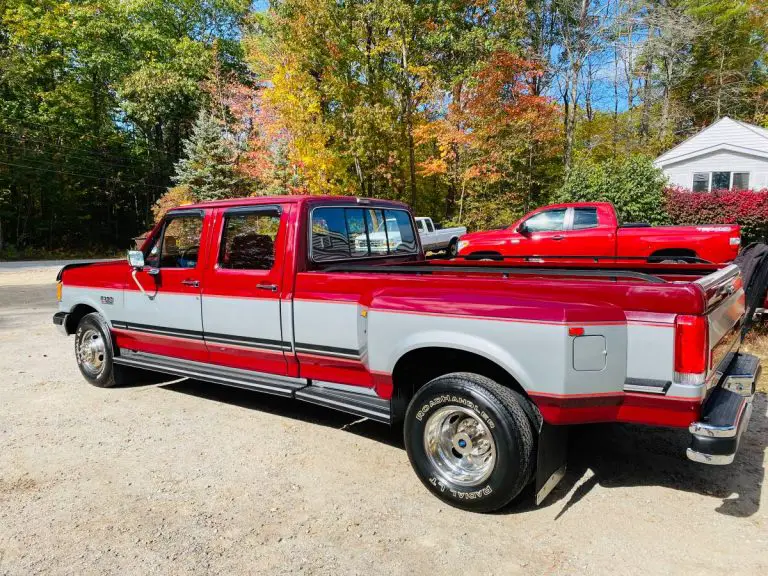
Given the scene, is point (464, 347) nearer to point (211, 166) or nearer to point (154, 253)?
point (154, 253)

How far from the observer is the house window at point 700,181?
22748mm

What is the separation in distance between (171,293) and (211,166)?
84.3 feet

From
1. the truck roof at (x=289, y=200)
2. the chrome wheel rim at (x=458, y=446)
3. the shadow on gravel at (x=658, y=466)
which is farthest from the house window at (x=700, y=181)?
the chrome wheel rim at (x=458, y=446)

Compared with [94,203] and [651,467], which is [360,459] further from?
[94,203]

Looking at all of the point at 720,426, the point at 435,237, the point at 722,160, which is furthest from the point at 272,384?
the point at 722,160

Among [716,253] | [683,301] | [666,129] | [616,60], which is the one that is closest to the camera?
[683,301]

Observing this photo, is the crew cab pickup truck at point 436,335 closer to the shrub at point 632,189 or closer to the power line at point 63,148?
the shrub at point 632,189

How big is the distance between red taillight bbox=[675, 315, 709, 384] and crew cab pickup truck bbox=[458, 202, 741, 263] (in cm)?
646

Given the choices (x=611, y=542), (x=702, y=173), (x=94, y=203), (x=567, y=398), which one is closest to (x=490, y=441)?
(x=567, y=398)

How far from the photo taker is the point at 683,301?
106 inches

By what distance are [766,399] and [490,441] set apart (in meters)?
3.43

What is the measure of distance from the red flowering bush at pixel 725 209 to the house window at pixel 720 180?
11.4 ft

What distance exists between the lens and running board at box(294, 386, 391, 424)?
366cm

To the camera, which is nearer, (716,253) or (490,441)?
(490,441)
